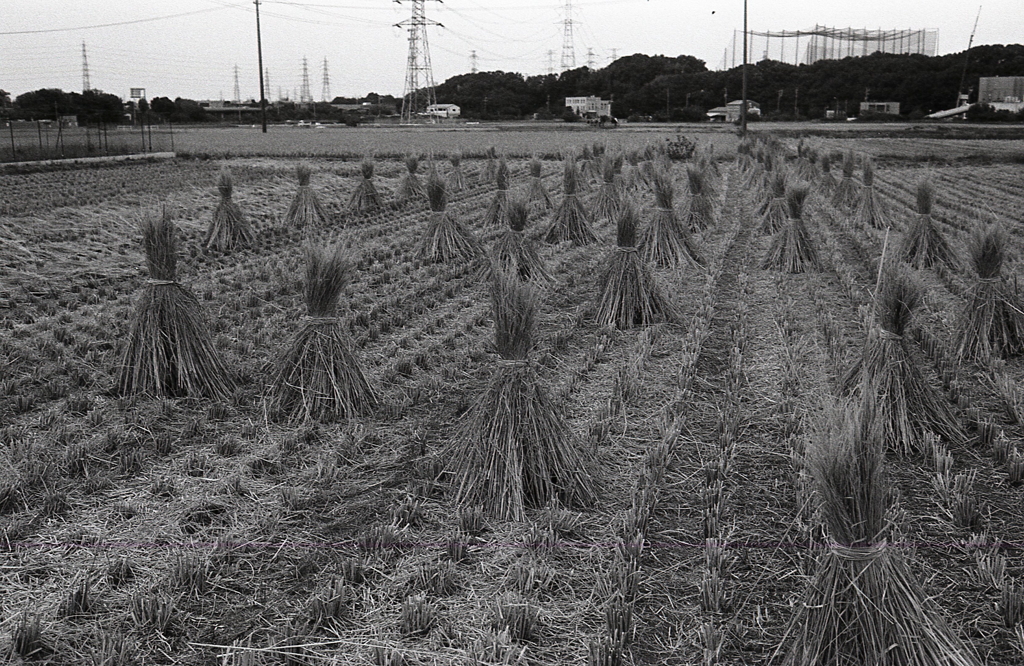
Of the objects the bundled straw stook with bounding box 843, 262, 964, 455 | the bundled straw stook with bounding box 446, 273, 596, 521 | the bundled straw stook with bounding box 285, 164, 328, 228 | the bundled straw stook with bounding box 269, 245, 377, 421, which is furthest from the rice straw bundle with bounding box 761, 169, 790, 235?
the bundled straw stook with bounding box 446, 273, 596, 521

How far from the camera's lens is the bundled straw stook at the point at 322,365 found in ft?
19.6

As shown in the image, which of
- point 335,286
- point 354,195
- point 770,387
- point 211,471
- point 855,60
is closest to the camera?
point 211,471

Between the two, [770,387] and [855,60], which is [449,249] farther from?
[855,60]

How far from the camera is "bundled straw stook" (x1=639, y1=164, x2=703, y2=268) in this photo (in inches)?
449

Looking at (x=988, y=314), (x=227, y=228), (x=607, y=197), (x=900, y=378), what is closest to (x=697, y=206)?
(x=607, y=197)

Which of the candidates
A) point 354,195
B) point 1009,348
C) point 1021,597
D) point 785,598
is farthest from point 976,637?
point 354,195

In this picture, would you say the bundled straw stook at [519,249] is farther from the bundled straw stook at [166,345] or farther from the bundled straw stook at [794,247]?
the bundled straw stook at [166,345]

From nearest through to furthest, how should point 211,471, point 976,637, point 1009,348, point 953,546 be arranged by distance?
1. point 976,637
2. point 953,546
3. point 211,471
4. point 1009,348

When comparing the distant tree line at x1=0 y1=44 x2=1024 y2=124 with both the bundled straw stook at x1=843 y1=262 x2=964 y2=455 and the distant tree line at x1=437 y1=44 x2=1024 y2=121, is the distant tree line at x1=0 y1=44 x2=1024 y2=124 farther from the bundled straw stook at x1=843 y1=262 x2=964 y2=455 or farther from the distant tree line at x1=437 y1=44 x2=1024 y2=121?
the bundled straw stook at x1=843 y1=262 x2=964 y2=455

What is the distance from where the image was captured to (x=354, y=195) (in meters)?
Result: 17.7

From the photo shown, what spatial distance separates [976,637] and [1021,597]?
31 cm

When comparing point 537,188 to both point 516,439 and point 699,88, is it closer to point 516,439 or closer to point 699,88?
point 516,439

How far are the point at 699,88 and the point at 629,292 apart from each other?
275 feet

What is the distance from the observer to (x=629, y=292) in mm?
8664
